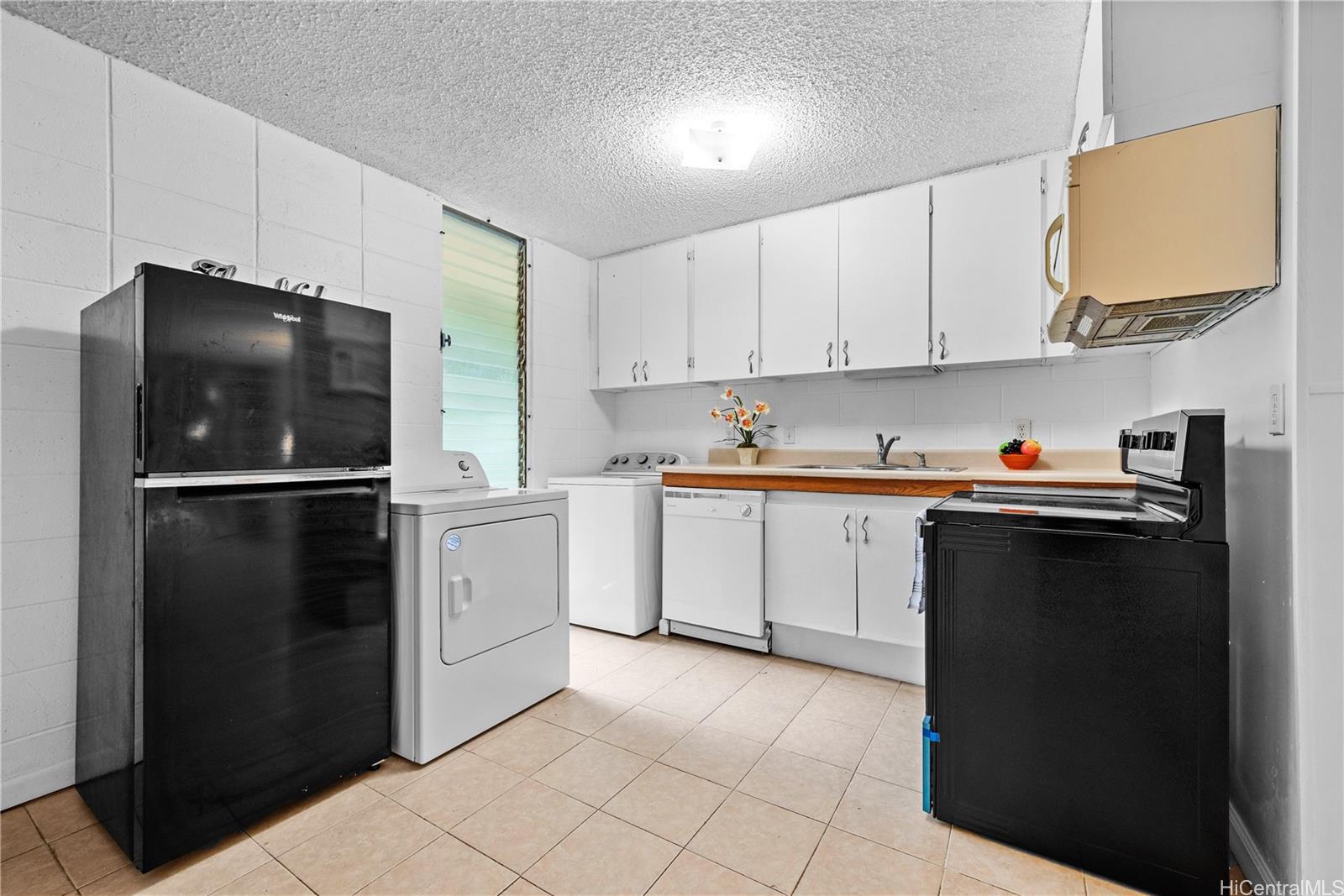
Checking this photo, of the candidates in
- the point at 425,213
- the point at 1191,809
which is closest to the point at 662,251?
the point at 425,213

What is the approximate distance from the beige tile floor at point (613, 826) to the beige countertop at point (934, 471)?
0.94 meters

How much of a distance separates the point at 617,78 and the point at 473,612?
1.97 metres

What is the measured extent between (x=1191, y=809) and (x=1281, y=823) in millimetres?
151

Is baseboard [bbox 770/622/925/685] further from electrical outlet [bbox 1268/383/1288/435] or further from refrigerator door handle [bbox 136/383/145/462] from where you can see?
refrigerator door handle [bbox 136/383/145/462]

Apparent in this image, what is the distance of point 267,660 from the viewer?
1.65 metres

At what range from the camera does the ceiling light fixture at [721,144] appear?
2.43 m

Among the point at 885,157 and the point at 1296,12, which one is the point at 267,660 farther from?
the point at 885,157

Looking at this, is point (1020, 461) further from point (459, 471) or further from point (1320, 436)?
point (459, 471)

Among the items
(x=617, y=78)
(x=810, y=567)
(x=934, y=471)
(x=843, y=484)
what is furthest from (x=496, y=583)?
(x=934, y=471)

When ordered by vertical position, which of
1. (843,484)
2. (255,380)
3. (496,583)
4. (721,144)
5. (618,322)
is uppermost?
(721,144)

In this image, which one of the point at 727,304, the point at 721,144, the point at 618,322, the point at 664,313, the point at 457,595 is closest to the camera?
the point at 457,595

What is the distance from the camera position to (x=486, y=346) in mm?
3379

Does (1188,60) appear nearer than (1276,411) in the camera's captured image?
No

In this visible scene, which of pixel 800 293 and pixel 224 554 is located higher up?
pixel 800 293
